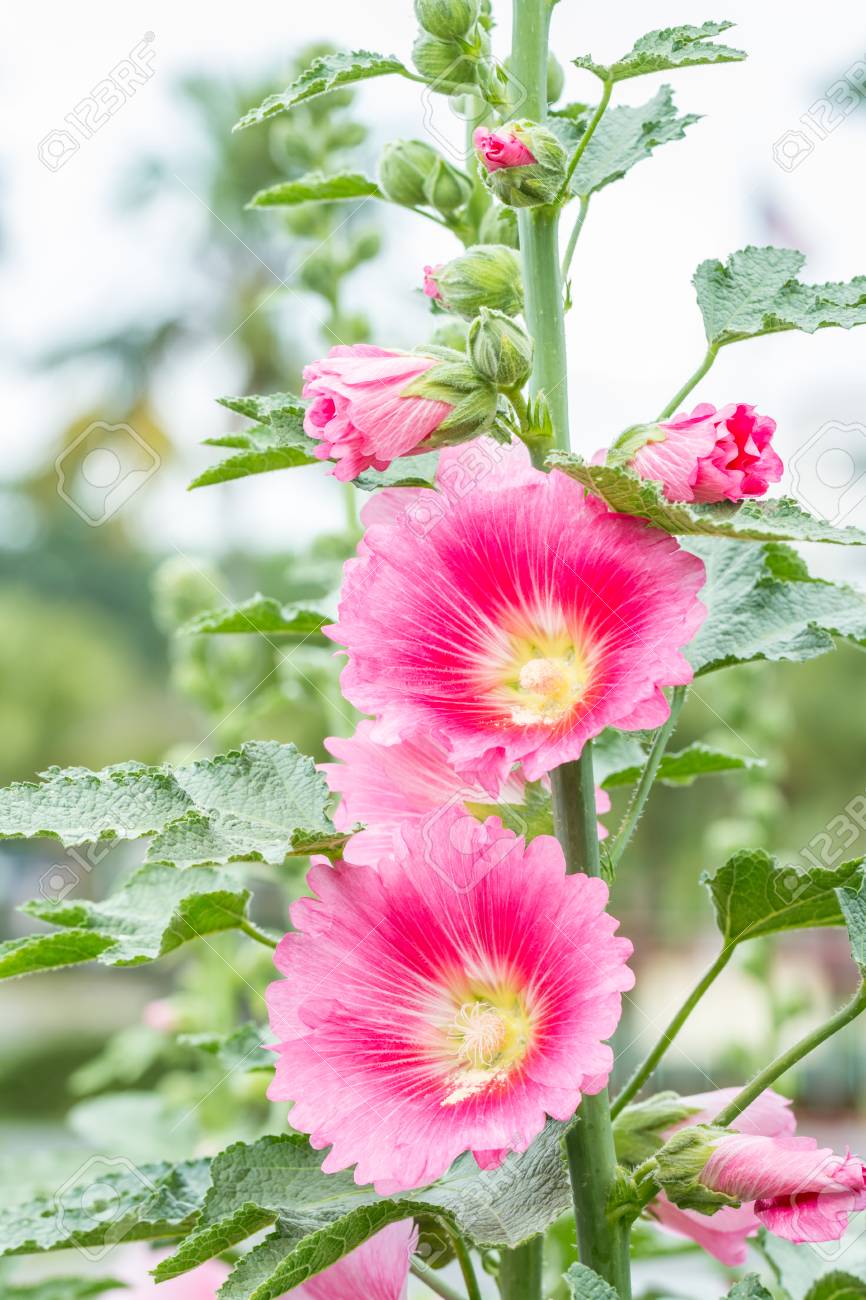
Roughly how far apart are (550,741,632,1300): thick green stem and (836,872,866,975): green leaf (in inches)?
4.2

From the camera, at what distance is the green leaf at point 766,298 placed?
0.66 metres

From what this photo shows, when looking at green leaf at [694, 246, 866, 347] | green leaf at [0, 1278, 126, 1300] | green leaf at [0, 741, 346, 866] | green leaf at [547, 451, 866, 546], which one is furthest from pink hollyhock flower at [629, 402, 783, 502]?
green leaf at [0, 1278, 126, 1300]

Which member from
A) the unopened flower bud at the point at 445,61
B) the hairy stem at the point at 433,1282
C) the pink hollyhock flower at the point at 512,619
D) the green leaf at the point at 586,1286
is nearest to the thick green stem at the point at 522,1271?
the hairy stem at the point at 433,1282

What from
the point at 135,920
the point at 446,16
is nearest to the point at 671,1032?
the point at 135,920

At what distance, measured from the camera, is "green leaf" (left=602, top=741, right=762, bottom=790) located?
809mm

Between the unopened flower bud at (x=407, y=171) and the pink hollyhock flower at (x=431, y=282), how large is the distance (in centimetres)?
16

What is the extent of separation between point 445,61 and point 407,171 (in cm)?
20

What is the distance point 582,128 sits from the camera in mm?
787

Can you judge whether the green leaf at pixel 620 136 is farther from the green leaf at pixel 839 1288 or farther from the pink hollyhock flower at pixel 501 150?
the green leaf at pixel 839 1288

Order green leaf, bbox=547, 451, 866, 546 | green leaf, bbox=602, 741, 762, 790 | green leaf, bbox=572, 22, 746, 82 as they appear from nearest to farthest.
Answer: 1. green leaf, bbox=547, 451, 866, 546
2. green leaf, bbox=572, 22, 746, 82
3. green leaf, bbox=602, 741, 762, 790

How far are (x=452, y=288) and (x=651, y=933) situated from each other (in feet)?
34.6

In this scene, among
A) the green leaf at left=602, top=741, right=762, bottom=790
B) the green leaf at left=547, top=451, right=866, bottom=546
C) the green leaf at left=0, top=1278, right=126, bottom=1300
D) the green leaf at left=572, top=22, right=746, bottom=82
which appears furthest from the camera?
the green leaf at left=0, top=1278, right=126, bottom=1300

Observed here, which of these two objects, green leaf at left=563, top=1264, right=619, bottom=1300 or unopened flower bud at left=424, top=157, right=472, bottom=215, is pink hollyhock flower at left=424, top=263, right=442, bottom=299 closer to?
unopened flower bud at left=424, top=157, right=472, bottom=215

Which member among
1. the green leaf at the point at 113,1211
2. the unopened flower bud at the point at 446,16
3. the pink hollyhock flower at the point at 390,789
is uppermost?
the unopened flower bud at the point at 446,16
